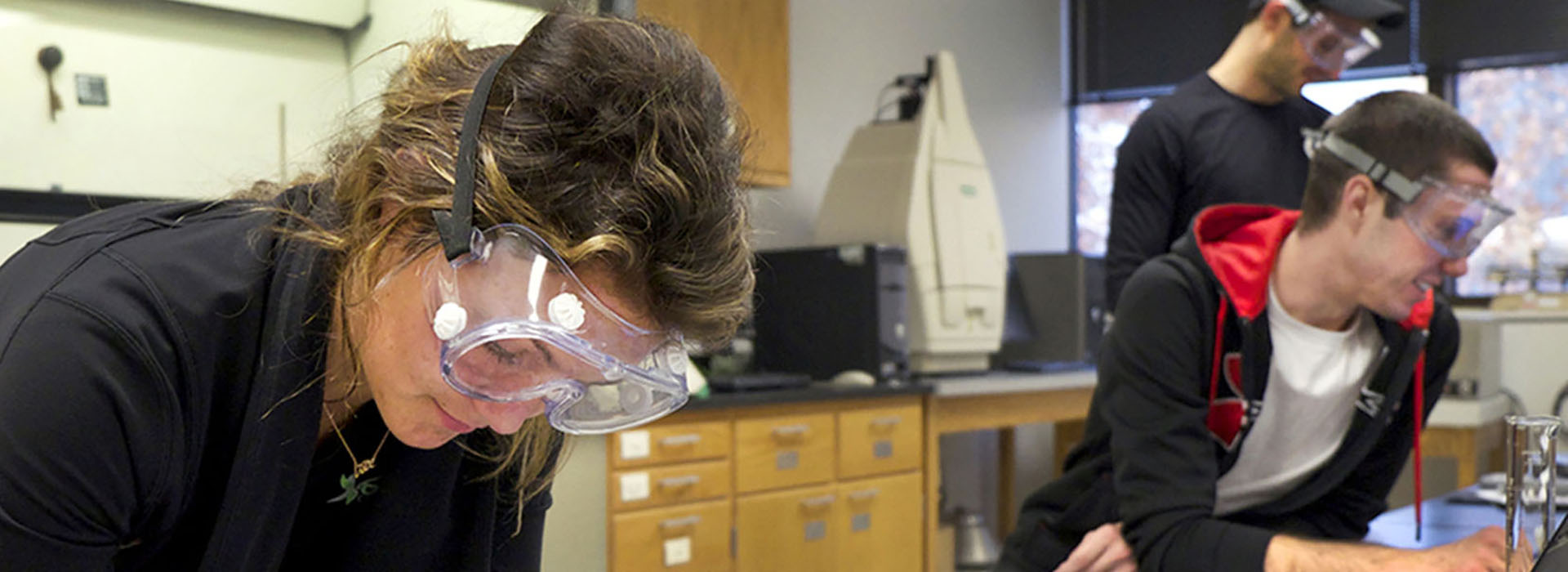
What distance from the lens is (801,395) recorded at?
9.40 ft

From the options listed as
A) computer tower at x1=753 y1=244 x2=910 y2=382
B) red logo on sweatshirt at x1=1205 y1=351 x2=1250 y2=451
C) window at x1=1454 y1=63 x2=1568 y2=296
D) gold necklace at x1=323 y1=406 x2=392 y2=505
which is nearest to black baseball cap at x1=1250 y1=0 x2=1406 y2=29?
red logo on sweatshirt at x1=1205 y1=351 x2=1250 y2=451

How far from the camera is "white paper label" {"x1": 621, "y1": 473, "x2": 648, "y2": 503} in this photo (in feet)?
8.38

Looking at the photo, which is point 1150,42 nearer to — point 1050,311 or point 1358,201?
point 1050,311

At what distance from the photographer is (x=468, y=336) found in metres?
0.77

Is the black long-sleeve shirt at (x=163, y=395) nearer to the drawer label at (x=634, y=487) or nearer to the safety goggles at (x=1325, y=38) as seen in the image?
the drawer label at (x=634, y=487)

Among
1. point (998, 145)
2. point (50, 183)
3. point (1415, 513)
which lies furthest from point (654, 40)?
point (998, 145)

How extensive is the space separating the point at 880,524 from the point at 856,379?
365mm

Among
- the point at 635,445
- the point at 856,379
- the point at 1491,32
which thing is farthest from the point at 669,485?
the point at 1491,32

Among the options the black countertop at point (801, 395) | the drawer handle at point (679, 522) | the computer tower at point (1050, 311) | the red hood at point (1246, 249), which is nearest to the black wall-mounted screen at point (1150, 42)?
the computer tower at point (1050, 311)

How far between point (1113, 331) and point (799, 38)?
2645 mm

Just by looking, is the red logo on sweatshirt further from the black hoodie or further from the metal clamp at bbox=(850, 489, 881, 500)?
the metal clamp at bbox=(850, 489, 881, 500)

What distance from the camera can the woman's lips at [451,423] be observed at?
86 centimetres

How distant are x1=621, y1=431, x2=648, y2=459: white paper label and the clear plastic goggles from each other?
168 centimetres

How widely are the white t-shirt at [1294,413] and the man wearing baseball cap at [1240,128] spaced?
68 cm
